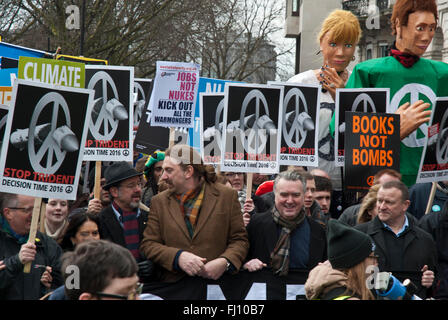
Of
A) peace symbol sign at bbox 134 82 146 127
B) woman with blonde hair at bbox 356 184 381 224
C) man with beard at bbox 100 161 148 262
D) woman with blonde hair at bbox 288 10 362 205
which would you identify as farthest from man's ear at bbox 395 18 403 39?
peace symbol sign at bbox 134 82 146 127

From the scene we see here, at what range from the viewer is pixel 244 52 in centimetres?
3925

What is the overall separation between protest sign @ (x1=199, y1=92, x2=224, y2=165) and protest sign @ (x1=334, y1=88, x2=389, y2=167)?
1.20m

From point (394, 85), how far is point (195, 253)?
3.25 m

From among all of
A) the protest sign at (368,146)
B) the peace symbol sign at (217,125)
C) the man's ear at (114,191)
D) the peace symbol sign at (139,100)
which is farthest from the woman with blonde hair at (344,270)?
the peace symbol sign at (139,100)

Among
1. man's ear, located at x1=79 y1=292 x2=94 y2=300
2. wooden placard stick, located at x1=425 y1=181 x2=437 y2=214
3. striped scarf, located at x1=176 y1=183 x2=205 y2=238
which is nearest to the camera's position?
man's ear, located at x1=79 y1=292 x2=94 y2=300

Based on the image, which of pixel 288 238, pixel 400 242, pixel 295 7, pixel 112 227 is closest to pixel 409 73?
pixel 400 242

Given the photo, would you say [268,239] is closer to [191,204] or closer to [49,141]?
[191,204]

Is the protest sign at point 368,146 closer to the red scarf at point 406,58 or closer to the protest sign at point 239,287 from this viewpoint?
the red scarf at point 406,58

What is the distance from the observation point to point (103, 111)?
8.05m

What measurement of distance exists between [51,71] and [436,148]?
3685 mm

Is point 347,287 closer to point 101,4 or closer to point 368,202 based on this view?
point 368,202

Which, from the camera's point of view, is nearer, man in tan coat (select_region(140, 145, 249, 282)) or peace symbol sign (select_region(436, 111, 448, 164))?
man in tan coat (select_region(140, 145, 249, 282))

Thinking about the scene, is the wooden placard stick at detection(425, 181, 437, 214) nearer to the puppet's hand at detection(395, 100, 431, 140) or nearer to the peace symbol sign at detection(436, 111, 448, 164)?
the peace symbol sign at detection(436, 111, 448, 164)

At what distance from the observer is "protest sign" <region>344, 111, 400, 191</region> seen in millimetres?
7746
